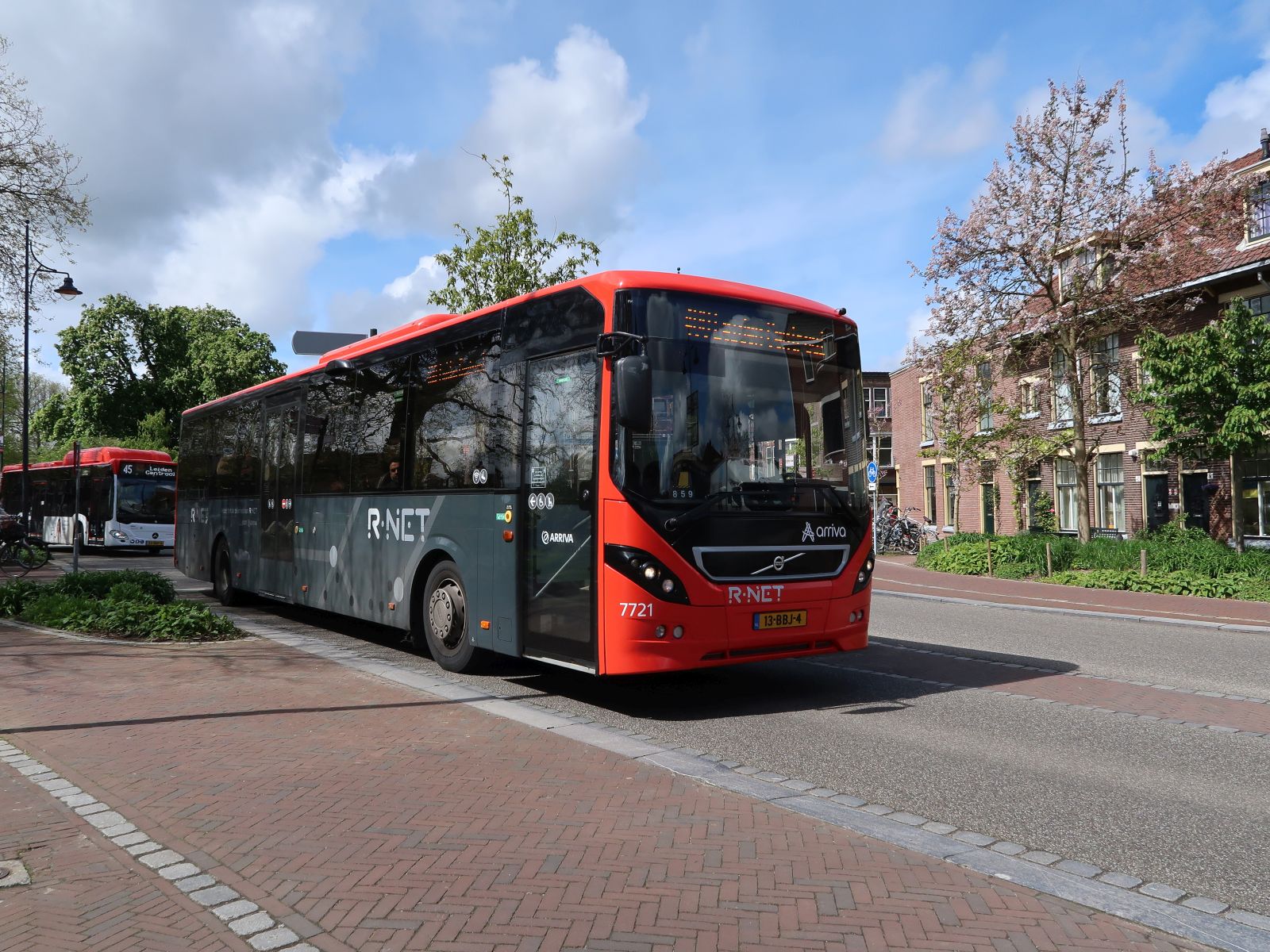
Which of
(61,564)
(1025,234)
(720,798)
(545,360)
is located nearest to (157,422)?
(61,564)

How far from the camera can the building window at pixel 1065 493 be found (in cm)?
2892

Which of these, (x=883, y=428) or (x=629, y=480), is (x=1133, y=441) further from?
(x=883, y=428)

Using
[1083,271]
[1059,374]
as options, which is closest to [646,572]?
[1083,271]

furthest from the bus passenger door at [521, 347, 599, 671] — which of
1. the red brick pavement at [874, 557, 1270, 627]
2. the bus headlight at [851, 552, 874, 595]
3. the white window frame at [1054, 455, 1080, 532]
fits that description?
the white window frame at [1054, 455, 1080, 532]

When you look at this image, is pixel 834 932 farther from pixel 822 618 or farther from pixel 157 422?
pixel 157 422

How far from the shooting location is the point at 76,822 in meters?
4.58

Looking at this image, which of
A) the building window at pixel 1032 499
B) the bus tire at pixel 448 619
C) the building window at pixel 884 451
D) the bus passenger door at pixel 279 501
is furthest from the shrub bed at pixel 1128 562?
the building window at pixel 884 451

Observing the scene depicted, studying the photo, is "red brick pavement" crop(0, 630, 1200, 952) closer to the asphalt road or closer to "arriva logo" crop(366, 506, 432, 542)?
the asphalt road

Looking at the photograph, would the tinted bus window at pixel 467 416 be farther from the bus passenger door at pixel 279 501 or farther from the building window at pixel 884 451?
the building window at pixel 884 451

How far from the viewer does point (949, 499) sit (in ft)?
120

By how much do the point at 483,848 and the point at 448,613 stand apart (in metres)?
4.78

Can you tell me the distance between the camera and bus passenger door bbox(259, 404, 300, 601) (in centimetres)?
1212

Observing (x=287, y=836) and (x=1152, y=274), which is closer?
(x=287, y=836)

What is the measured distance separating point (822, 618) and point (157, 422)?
46462mm
